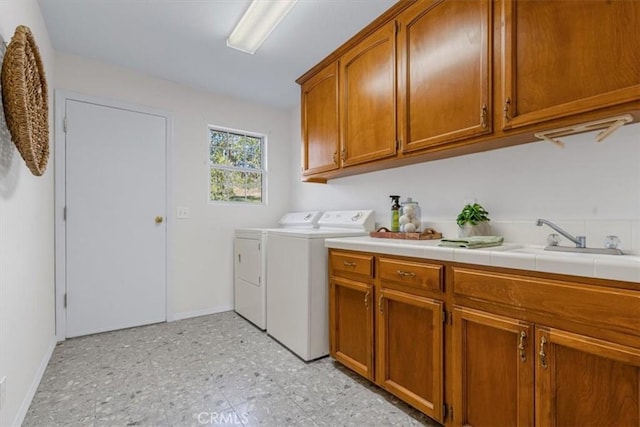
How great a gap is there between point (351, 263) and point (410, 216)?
0.56 meters

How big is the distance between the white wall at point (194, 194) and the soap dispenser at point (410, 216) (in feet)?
6.44

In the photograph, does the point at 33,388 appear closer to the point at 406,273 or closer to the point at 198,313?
the point at 198,313

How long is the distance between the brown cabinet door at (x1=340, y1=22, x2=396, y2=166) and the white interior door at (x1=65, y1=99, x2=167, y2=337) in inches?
73.9

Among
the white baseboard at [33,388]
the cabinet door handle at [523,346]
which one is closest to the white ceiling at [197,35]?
the cabinet door handle at [523,346]

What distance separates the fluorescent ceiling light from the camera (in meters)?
1.88

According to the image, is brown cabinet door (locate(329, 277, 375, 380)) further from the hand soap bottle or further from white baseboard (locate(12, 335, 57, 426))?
white baseboard (locate(12, 335, 57, 426))

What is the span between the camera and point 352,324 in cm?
193

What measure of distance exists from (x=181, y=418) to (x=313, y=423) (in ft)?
2.22

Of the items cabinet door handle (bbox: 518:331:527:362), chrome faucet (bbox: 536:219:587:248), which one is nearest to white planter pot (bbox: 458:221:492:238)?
chrome faucet (bbox: 536:219:587:248)

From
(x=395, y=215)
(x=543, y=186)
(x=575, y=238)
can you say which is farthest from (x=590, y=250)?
(x=395, y=215)

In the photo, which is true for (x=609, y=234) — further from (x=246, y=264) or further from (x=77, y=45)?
(x=77, y=45)

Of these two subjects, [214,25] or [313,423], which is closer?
[313,423]

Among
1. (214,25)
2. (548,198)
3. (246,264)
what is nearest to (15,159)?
(214,25)

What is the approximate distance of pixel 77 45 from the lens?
2424 mm
